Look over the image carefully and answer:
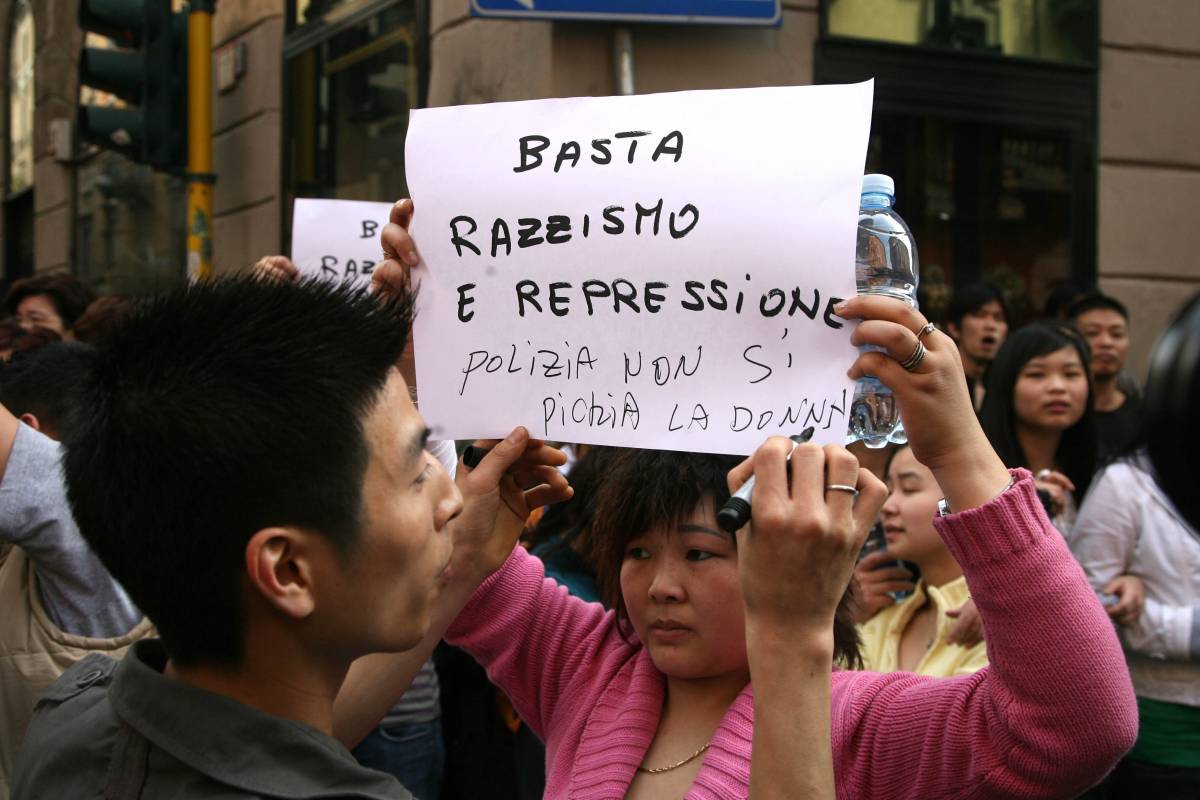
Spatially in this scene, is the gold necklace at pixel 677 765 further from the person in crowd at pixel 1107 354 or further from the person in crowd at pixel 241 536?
the person in crowd at pixel 1107 354

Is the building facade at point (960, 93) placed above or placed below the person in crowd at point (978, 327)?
above

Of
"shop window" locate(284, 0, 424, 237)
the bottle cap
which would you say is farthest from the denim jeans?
"shop window" locate(284, 0, 424, 237)

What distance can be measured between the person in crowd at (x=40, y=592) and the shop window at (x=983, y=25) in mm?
4945

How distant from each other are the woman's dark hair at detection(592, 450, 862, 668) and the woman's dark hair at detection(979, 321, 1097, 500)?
1993 mm

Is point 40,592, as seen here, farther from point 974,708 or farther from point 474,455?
point 974,708

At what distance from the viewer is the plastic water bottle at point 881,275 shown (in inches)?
73.2

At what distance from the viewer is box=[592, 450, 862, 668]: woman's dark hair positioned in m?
1.96

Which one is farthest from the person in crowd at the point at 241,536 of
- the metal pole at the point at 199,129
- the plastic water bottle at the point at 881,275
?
the metal pole at the point at 199,129

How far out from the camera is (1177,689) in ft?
10.8

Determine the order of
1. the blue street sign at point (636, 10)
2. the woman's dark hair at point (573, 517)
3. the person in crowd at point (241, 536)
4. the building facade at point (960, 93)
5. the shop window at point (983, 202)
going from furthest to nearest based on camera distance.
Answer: the shop window at point (983, 202) < the building facade at point (960, 93) < the blue street sign at point (636, 10) < the woman's dark hair at point (573, 517) < the person in crowd at point (241, 536)

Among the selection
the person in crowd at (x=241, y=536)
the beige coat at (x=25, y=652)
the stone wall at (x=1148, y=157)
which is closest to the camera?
the person in crowd at (x=241, y=536)

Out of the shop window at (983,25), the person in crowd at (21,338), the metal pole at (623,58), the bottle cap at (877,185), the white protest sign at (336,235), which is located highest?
the shop window at (983,25)

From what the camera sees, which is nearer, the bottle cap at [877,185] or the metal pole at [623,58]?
the bottle cap at [877,185]

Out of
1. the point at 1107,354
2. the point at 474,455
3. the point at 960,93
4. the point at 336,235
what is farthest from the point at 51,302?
the point at 960,93
